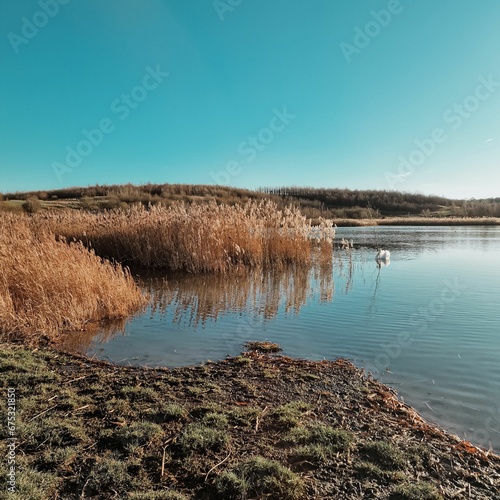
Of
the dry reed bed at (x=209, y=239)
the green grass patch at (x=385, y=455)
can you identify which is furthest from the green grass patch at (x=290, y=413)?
the dry reed bed at (x=209, y=239)

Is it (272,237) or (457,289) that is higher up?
(272,237)

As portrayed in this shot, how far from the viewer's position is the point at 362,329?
21.4 feet

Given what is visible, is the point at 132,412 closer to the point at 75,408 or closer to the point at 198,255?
the point at 75,408

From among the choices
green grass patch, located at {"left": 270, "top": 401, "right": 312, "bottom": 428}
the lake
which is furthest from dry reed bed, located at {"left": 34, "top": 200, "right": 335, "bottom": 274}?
green grass patch, located at {"left": 270, "top": 401, "right": 312, "bottom": 428}

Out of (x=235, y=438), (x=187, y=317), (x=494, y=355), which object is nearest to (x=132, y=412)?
(x=235, y=438)

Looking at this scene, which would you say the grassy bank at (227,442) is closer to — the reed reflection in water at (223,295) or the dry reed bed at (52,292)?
the dry reed bed at (52,292)

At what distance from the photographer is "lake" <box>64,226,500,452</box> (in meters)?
4.24

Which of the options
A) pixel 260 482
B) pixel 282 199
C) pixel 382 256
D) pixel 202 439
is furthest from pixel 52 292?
pixel 282 199

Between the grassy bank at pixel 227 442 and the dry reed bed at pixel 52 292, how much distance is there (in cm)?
189

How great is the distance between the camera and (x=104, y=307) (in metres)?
7.24

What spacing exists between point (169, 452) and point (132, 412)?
0.71m

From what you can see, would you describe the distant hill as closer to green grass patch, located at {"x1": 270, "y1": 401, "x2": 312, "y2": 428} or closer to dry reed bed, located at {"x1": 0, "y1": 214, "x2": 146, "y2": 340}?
dry reed bed, located at {"x1": 0, "y1": 214, "x2": 146, "y2": 340}

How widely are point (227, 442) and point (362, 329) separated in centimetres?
405

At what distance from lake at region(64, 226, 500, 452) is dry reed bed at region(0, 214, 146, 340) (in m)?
0.58
